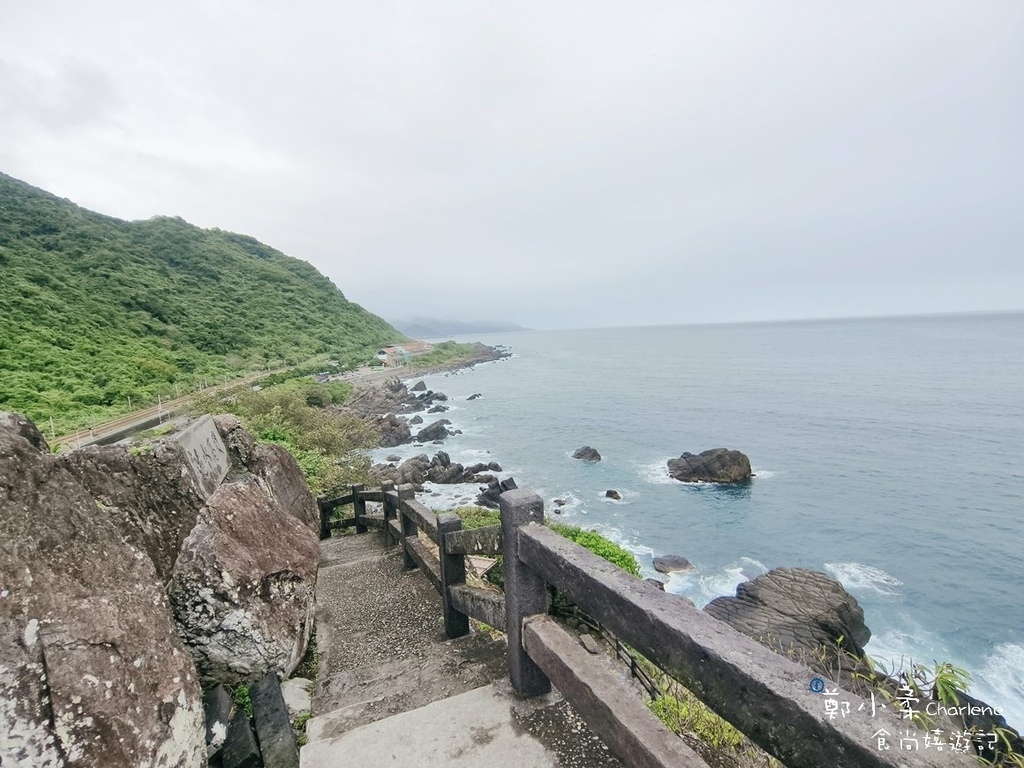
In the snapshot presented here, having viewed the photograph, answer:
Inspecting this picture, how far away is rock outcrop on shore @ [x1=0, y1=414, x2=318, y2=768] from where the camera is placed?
225cm

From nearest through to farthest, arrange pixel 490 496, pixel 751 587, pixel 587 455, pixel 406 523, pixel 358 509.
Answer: pixel 406 523, pixel 358 509, pixel 751 587, pixel 490 496, pixel 587 455

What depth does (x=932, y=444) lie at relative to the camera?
3812 cm

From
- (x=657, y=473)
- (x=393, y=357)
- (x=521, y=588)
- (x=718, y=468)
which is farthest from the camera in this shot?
(x=393, y=357)

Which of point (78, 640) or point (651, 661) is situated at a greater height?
point (651, 661)

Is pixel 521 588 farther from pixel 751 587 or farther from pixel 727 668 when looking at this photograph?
pixel 751 587

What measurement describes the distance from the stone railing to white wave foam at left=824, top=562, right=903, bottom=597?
2288 cm

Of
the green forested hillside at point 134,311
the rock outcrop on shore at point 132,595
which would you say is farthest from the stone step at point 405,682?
the green forested hillside at point 134,311

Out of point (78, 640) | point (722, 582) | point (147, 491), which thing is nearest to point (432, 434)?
point (722, 582)

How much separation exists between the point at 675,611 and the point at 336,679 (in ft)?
10.7

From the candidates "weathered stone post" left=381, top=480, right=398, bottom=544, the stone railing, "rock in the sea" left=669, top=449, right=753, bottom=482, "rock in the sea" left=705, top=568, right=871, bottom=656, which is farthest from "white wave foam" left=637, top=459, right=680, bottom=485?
the stone railing

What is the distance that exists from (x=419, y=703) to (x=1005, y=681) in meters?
21.1

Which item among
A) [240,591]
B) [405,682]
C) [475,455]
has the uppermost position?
[240,591]

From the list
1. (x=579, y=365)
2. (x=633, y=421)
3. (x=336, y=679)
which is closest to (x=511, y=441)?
(x=633, y=421)

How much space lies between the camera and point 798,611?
53.0 feet
